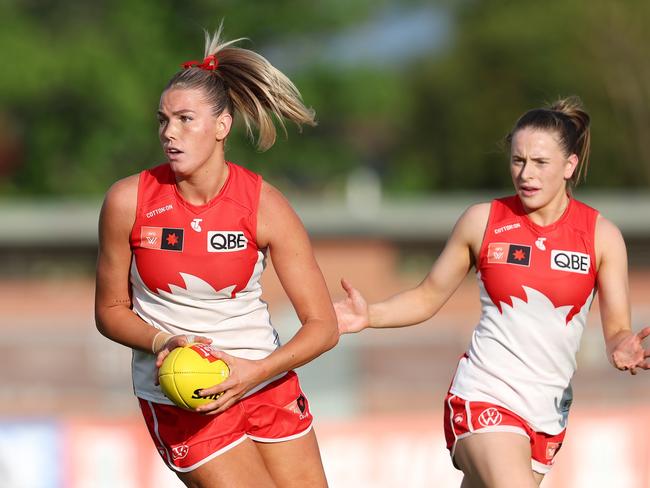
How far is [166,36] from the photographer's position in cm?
2928

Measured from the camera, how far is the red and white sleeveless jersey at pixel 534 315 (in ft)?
16.5

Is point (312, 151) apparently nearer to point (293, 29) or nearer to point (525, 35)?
point (293, 29)

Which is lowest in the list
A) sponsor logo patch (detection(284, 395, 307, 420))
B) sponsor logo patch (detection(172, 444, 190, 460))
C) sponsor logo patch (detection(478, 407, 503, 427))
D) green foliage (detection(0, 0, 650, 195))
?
sponsor logo patch (detection(172, 444, 190, 460))

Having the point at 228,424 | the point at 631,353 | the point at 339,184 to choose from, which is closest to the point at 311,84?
the point at 339,184

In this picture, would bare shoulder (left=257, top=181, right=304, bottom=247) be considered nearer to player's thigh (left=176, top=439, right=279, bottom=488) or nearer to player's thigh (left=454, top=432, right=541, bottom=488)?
player's thigh (left=176, top=439, right=279, bottom=488)

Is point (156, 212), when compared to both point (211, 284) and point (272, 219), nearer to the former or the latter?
point (211, 284)

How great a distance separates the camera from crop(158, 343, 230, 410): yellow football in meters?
4.25

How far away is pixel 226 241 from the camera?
179 inches

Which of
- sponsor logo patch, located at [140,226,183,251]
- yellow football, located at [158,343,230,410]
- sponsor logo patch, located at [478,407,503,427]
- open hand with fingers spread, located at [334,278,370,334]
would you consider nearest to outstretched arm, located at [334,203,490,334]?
open hand with fingers spread, located at [334,278,370,334]

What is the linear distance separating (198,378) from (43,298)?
1912 centimetres

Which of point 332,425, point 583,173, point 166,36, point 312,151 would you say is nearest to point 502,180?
point 312,151

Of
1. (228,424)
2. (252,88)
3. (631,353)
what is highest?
(252,88)

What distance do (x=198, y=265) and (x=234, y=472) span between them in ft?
2.78

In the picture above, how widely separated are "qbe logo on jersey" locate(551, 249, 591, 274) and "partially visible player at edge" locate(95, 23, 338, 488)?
42.0 inches
